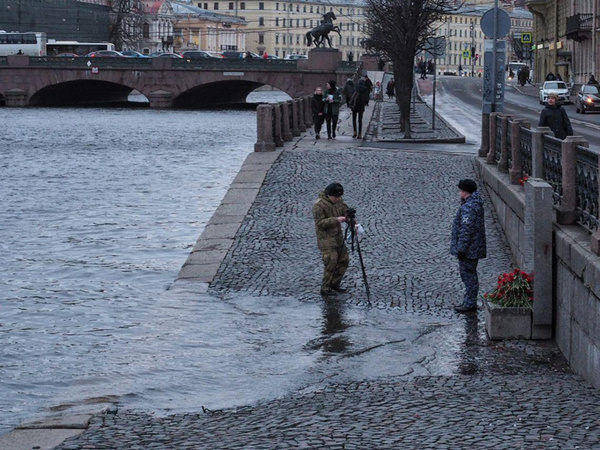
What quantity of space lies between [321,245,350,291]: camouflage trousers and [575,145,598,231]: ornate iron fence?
10.1 ft

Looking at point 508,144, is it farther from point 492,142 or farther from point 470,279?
point 470,279

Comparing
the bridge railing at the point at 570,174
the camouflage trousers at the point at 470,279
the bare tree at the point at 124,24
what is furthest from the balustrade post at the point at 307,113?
the bare tree at the point at 124,24

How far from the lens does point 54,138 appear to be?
160ft

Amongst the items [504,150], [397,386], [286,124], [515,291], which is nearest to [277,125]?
[286,124]

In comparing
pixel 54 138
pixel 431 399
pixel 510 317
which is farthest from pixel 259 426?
pixel 54 138

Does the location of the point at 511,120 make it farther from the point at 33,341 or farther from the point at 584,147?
the point at 33,341

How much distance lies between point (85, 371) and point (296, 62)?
7248cm

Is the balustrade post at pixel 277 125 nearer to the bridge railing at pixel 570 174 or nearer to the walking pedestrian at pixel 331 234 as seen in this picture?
the bridge railing at pixel 570 174

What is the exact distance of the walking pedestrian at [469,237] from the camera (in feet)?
41.3

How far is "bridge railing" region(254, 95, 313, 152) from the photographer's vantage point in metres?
28.3

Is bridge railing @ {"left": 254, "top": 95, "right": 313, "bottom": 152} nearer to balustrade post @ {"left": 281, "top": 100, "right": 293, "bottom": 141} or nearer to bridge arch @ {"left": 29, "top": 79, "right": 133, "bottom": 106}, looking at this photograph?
balustrade post @ {"left": 281, "top": 100, "right": 293, "bottom": 141}

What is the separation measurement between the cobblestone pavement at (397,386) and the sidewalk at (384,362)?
0.6 inches

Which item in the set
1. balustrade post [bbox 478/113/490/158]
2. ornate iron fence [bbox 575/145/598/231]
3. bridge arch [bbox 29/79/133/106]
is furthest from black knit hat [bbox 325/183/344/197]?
bridge arch [bbox 29/79/133/106]

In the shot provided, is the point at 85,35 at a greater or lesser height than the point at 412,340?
greater
